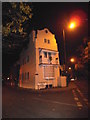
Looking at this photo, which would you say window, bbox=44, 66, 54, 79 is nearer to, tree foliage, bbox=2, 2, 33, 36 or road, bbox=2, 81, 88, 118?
road, bbox=2, 81, 88, 118

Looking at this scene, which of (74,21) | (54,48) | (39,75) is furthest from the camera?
(54,48)

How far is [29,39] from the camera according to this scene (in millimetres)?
25156

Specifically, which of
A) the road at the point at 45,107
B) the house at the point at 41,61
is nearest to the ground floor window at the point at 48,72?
the house at the point at 41,61

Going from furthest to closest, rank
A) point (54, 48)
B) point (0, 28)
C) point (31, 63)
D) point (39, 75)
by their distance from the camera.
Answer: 1. point (54, 48)
2. point (31, 63)
3. point (39, 75)
4. point (0, 28)

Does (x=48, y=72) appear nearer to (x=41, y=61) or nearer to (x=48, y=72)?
(x=48, y=72)

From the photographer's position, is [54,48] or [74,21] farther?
[54,48]

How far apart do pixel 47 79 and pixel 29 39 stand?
307 inches

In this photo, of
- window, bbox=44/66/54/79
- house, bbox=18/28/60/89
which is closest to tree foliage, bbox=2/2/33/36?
house, bbox=18/28/60/89

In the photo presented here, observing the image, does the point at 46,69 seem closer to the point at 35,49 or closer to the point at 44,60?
the point at 44,60

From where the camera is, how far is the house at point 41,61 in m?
22.7

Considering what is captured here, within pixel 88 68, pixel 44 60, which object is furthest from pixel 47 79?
pixel 88 68

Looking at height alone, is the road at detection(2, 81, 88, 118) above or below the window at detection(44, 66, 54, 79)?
below

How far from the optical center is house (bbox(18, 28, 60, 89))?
894 inches

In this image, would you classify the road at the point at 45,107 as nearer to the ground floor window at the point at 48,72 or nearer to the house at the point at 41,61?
the house at the point at 41,61
